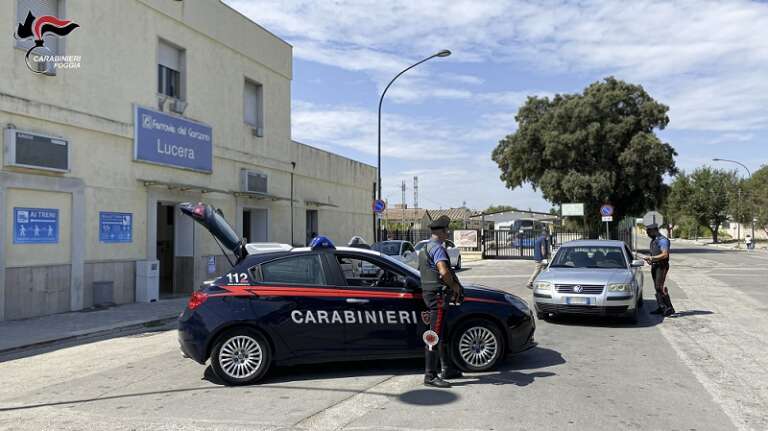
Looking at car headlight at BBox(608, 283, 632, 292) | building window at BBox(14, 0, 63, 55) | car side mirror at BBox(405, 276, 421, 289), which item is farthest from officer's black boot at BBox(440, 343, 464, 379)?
building window at BBox(14, 0, 63, 55)

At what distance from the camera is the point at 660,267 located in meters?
11.6

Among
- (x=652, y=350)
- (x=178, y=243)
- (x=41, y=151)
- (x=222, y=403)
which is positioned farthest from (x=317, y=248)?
(x=178, y=243)

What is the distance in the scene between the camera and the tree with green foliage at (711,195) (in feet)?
219

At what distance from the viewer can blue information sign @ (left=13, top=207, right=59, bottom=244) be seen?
38.3 feet

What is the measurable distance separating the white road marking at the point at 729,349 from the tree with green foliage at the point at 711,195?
59.3m

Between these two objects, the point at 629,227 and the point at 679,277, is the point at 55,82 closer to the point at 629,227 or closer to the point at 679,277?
the point at 679,277

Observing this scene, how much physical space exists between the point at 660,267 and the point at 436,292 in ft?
23.2

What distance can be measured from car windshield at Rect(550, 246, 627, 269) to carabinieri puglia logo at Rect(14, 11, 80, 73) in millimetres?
10914

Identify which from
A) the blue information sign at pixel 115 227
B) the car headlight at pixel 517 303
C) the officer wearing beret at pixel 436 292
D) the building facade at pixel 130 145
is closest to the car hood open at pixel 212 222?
the officer wearing beret at pixel 436 292

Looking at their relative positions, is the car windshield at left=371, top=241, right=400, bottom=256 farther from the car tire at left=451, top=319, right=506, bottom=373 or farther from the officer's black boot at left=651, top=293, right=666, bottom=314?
the car tire at left=451, top=319, right=506, bottom=373

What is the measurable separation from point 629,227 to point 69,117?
39.4 m

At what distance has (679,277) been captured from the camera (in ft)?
69.3

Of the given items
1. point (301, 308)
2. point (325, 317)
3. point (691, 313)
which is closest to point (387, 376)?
point (325, 317)

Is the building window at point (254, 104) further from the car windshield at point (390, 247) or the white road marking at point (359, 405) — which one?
the white road marking at point (359, 405)
